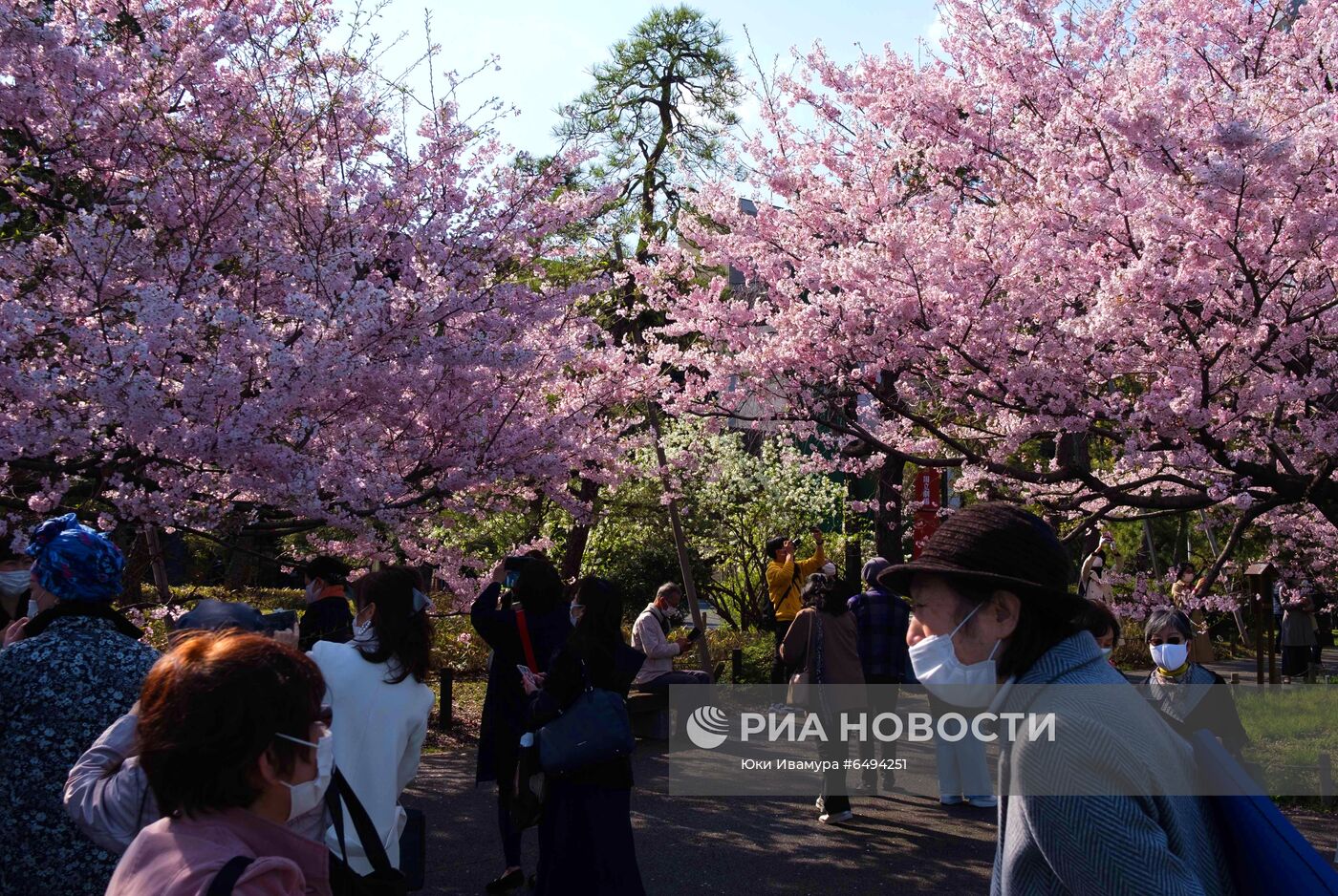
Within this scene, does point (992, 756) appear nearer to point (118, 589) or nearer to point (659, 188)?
point (118, 589)

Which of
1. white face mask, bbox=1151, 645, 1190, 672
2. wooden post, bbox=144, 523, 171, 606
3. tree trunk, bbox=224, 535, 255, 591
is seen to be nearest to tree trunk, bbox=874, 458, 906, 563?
tree trunk, bbox=224, 535, 255, 591

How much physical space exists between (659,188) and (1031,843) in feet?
58.5

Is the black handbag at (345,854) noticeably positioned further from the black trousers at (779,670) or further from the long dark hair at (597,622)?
the black trousers at (779,670)

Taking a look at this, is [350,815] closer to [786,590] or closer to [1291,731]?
[786,590]

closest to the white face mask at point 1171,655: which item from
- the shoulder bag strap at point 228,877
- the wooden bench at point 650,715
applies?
the shoulder bag strap at point 228,877

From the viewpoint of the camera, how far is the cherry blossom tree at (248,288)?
273 inches

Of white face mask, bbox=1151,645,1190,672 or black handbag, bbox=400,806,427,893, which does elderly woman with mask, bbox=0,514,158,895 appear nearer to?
black handbag, bbox=400,806,427,893

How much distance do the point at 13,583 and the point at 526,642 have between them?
2539mm

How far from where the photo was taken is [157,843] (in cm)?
193

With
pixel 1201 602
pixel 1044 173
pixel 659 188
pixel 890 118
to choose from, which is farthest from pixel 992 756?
pixel 659 188

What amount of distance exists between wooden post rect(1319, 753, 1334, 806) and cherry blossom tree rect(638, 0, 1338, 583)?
1960mm

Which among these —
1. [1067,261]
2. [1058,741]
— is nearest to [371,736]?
[1058,741]

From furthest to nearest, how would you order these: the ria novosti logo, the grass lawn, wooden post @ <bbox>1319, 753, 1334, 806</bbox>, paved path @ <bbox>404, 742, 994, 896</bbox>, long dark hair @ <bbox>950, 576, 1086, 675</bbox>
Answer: the ria novosti logo < the grass lawn < wooden post @ <bbox>1319, 753, 1334, 806</bbox> < paved path @ <bbox>404, 742, 994, 896</bbox> < long dark hair @ <bbox>950, 576, 1086, 675</bbox>

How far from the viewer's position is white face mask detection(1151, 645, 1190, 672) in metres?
6.30
